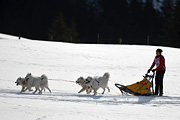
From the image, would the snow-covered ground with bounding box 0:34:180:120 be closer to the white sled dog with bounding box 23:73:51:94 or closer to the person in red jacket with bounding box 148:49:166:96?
the white sled dog with bounding box 23:73:51:94

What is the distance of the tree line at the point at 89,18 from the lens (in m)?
75.2

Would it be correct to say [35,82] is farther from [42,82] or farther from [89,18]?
[89,18]

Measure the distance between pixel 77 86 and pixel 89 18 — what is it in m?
68.8

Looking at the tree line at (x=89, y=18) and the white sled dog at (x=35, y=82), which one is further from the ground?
the tree line at (x=89, y=18)

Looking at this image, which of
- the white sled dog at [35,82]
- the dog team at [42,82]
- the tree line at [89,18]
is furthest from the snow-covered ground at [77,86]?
the tree line at [89,18]

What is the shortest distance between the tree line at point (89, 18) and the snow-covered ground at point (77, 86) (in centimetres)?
5274

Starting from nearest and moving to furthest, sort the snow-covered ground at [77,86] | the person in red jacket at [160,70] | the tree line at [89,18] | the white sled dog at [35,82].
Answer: the snow-covered ground at [77,86]
the person in red jacket at [160,70]
the white sled dog at [35,82]
the tree line at [89,18]

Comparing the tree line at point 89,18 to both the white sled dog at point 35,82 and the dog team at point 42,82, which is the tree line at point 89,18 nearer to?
the dog team at point 42,82

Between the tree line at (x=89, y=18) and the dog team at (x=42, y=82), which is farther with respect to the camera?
the tree line at (x=89, y=18)

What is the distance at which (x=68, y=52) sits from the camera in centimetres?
1780

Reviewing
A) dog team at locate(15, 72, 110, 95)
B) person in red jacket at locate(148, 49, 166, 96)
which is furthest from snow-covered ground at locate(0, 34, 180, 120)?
person in red jacket at locate(148, 49, 166, 96)

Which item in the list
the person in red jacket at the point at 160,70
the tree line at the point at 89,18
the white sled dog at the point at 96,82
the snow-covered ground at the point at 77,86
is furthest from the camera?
the tree line at the point at 89,18

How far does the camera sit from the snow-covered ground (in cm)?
595

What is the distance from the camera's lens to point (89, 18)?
3100 inches
